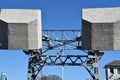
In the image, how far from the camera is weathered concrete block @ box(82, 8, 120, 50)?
28109 millimetres

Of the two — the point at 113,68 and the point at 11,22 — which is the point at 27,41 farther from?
the point at 113,68

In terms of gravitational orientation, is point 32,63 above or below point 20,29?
below

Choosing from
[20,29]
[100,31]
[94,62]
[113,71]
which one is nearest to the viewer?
[100,31]

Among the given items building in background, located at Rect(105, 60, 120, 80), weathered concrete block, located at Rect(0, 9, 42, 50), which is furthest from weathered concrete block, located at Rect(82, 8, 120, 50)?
building in background, located at Rect(105, 60, 120, 80)

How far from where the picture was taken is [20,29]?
28.9m

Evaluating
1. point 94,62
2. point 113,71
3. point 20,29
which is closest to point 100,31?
point 20,29

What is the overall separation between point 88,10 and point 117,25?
6.60 feet

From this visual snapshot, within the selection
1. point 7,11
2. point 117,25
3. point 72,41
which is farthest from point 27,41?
point 72,41

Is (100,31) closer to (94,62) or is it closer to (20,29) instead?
(20,29)

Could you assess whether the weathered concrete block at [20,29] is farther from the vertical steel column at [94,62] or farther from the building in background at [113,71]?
the building in background at [113,71]

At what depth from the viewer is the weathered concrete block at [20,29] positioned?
28.7m

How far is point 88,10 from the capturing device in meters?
28.9

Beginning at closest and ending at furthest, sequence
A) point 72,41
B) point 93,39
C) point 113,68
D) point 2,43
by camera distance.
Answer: point 93,39
point 2,43
point 72,41
point 113,68

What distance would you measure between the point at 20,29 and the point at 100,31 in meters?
4.94
